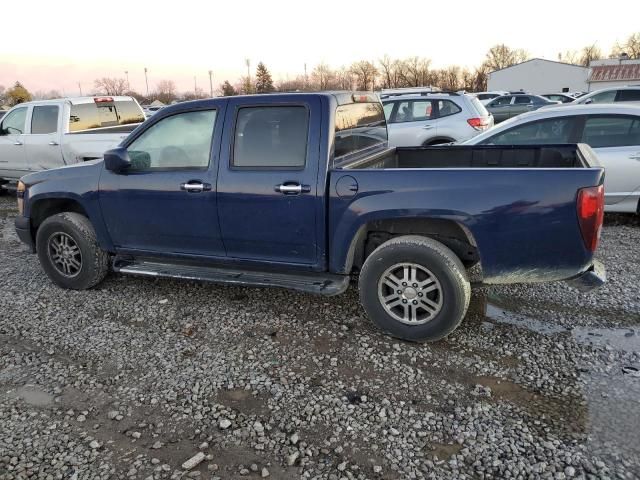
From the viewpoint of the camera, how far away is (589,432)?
2.74 metres

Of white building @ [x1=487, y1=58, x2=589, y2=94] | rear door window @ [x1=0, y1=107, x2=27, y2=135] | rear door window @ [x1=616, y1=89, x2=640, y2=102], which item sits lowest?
rear door window @ [x1=0, y1=107, x2=27, y2=135]

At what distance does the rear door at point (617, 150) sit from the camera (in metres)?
6.23

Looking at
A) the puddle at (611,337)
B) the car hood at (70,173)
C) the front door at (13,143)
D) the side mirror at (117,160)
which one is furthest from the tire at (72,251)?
the front door at (13,143)

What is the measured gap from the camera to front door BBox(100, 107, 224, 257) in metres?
4.21

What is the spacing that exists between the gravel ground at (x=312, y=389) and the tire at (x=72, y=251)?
314mm

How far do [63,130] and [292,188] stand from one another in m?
7.14

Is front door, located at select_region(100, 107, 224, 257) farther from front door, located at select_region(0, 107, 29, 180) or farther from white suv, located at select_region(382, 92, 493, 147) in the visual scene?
front door, located at select_region(0, 107, 29, 180)

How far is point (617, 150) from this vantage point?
6301mm

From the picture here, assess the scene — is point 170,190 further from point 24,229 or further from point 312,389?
point 312,389

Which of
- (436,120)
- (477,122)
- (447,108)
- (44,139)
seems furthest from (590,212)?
(44,139)

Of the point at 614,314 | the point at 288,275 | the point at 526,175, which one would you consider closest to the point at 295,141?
the point at 288,275

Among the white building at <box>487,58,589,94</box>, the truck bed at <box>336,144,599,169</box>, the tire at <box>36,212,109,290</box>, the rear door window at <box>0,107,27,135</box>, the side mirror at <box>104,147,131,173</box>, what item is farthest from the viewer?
the white building at <box>487,58,589,94</box>

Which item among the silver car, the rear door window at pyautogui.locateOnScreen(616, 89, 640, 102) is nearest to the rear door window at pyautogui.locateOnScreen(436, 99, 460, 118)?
the silver car

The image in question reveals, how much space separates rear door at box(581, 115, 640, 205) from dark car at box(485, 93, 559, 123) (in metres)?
15.5
